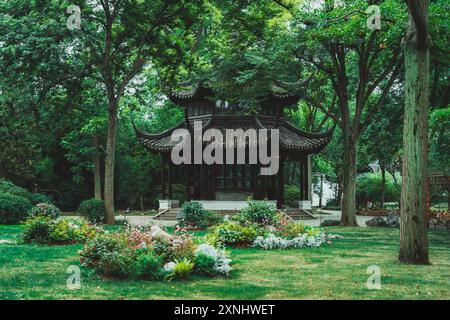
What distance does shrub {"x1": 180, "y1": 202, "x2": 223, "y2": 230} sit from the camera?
2011 centimetres

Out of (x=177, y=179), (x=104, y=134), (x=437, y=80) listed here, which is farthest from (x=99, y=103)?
(x=437, y=80)

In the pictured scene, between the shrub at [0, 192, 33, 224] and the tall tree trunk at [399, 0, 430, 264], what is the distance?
16.9 m

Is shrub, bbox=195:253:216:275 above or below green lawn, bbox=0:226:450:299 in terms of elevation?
above

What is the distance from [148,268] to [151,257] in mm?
183

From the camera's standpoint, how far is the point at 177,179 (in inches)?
1470

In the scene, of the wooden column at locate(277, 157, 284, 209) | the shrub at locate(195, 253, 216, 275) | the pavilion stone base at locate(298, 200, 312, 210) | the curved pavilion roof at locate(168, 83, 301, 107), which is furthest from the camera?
the pavilion stone base at locate(298, 200, 312, 210)

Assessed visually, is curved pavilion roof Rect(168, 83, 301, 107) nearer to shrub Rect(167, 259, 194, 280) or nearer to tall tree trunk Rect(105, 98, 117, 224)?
tall tree trunk Rect(105, 98, 117, 224)

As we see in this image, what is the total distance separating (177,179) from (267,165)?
1005 centimetres

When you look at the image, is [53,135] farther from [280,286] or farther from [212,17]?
[280,286]

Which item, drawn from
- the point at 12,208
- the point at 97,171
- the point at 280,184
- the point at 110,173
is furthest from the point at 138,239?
the point at 97,171

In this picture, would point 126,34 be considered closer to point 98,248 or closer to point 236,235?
point 236,235

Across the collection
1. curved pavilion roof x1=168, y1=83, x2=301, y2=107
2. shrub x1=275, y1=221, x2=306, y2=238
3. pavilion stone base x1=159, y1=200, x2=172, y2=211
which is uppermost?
curved pavilion roof x1=168, y1=83, x2=301, y2=107

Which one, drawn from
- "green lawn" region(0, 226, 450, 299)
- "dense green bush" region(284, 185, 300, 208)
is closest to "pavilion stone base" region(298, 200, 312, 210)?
"dense green bush" region(284, 185, 300, 208)

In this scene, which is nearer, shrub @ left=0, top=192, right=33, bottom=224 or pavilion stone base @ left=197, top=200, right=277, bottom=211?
shrub @ left=0, top=192, right=33, bottom=224
